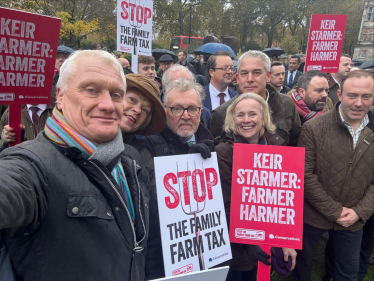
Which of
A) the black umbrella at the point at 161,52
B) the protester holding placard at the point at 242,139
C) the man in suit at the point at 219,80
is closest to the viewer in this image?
the protester holding placard at the point at 242,139

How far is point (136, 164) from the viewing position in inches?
59.2

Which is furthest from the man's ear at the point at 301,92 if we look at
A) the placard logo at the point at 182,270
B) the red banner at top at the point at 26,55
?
the red banner at top at the point at 26,55

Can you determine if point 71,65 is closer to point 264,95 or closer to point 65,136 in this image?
point 65,136

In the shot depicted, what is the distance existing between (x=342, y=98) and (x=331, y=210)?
3.30ft

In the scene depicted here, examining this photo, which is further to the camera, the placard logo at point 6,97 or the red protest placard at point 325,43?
the red protest placard at point 325,43

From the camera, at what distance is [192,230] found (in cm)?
176

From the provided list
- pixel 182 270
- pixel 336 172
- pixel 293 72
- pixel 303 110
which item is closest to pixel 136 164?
Answer: pixel 182 270

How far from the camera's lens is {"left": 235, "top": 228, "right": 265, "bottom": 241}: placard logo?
6.55ft

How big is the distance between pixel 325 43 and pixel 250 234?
4420 millimetres

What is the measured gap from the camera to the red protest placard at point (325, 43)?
5.04m

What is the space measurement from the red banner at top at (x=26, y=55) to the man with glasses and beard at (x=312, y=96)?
2714 millimetres

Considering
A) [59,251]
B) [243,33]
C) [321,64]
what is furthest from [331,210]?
[243,33]

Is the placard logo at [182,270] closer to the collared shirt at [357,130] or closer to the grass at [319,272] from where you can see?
the collared shirt at [357,130]

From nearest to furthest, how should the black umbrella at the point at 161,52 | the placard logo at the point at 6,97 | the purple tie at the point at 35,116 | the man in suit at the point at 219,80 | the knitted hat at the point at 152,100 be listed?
1. the knitted hat at the point at 152,100
2. the placard logo at the point at 6,97
3. the purple tie at the point at 35,116
4. the man in suit at the point at 219,80
5. the black umbrella at the point at 161,52
